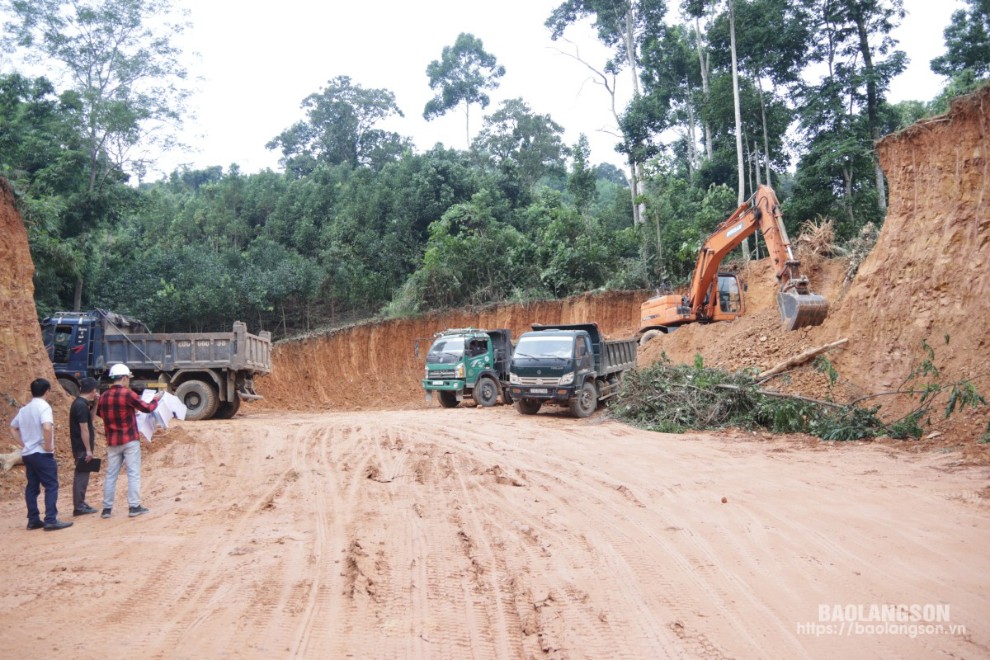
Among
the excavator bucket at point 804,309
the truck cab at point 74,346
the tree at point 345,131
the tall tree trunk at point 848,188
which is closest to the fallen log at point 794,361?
the excavator bucket at point 804,309

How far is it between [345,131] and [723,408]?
37.4m

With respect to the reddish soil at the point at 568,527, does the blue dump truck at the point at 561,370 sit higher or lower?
higher

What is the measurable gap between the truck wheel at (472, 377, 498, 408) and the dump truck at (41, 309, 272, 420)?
20.4 ft

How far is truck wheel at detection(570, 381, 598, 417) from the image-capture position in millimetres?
15810

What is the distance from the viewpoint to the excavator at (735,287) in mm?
14766

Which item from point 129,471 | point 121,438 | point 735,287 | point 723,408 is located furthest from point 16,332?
point 735,287

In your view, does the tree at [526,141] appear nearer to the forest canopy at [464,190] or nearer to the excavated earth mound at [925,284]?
the forest canopy at [464,190]

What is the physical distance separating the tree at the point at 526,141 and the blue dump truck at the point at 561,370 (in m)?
24.7

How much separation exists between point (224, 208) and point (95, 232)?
34.6ft

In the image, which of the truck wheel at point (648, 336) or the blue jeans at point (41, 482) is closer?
the blue jeans at point (41, 482)

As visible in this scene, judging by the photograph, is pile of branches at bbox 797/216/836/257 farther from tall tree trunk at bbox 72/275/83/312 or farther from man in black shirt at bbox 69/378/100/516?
tall tree trunk at bbox 72/275/83/312

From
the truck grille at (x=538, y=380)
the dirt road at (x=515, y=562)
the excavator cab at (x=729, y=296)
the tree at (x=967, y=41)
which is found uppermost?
the tree at (x=967, y=41)

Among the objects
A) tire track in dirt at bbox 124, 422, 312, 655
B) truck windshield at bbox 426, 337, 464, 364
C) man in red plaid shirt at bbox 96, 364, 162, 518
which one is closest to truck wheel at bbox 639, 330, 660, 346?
truck windshield at bbox 426, 337, 464, 364

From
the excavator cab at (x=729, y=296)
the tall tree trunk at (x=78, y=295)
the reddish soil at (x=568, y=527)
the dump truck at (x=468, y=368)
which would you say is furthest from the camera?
the tall tree trunk at (x=78, y=295)
